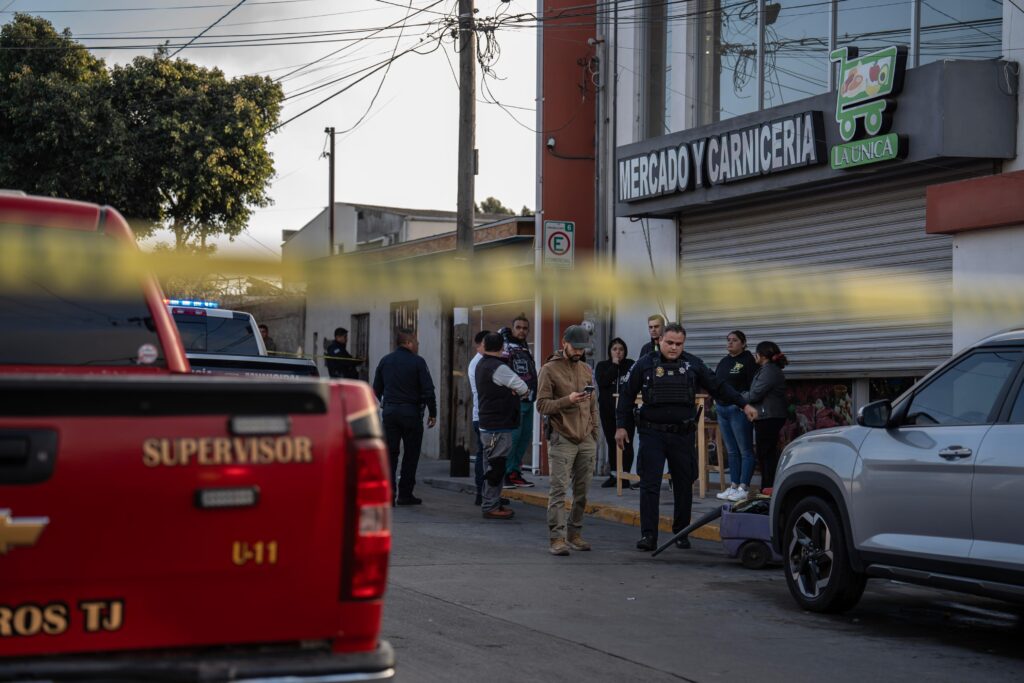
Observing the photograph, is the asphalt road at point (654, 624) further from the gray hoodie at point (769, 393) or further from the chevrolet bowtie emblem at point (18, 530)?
the chevrolet bowtie emblem at point (18, 530)

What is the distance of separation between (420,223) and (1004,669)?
3571 cm

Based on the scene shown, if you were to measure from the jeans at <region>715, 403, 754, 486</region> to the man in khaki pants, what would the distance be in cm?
356

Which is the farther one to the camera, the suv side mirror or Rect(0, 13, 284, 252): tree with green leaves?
Rect(0, 13, 284, 252): tree with green leaves

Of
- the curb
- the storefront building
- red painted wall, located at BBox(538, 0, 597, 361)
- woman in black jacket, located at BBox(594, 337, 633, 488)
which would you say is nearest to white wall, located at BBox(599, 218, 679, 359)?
the storefront building

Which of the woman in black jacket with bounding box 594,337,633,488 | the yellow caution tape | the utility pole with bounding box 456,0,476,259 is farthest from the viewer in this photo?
the utility pole with bounding box 456,0,476,259

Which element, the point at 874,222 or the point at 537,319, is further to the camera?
the point at 537,319

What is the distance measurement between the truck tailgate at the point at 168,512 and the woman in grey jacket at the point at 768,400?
10591mm

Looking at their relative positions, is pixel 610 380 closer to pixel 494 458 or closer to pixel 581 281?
pixel 581 281

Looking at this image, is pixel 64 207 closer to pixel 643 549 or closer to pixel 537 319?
pixel 643 549

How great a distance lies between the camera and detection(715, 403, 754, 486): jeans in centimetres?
1467

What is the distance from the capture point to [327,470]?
154 inches

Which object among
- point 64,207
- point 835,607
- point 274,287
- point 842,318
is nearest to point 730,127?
point 842,318

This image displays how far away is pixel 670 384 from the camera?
1152 cm

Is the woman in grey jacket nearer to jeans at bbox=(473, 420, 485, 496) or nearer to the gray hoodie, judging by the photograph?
the gray hoodie
